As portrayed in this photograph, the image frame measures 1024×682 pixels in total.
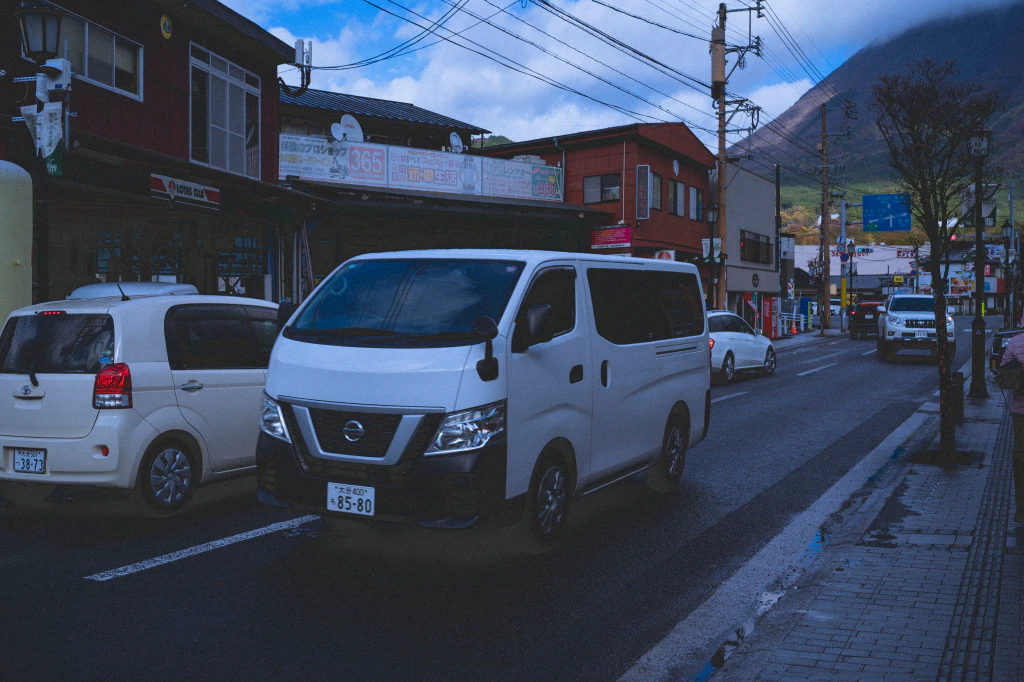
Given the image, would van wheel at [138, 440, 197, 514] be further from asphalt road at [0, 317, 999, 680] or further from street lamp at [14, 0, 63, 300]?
street lamp at [14, 0, 63, 300]

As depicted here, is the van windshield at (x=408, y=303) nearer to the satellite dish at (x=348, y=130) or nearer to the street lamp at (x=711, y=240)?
the satellite dish at (x=348, y=130)

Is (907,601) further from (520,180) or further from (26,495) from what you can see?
(520,180)

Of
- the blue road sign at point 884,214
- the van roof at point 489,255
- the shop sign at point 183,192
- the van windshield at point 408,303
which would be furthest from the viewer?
the blue road sign at point 884,214

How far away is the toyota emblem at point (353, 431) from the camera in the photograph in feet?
16.3

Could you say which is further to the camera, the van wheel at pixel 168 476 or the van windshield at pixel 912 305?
the van windshield at pixel 912 305

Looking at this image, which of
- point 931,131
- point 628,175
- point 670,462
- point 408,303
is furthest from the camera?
point 628,175

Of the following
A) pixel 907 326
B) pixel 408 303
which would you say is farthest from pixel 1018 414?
pixel 907 326

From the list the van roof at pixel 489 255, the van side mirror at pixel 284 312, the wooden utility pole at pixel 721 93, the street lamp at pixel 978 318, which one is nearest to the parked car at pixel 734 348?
the street lamp at pixel 978 318

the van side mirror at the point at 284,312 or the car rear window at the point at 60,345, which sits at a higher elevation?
the van side mirror at the point at 284,312

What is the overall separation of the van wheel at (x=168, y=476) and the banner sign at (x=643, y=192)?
2536cm

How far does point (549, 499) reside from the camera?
18.7 ft

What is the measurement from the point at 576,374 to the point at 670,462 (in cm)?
233

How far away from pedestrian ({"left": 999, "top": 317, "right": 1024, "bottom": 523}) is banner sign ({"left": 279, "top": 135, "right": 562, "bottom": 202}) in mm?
15777

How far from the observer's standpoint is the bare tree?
10.0 m
